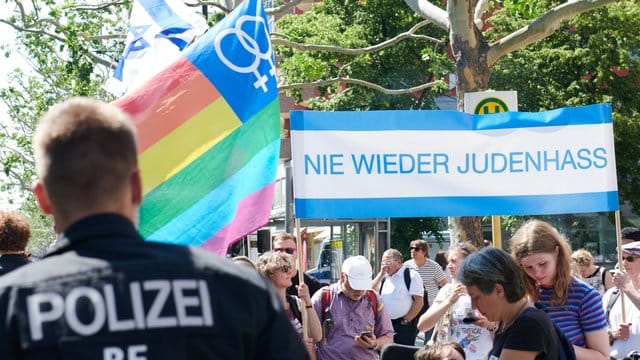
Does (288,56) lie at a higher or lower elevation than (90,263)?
higher

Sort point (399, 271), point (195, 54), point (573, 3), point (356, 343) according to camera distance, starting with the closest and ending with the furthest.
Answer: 1. point (195, 54)
2. point (356, 343)
3. point (399, 271)
4. point (573, 3)

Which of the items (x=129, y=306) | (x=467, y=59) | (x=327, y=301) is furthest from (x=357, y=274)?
(x=467, y=59)

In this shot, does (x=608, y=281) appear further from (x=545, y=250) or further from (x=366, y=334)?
(x=545, y=250)

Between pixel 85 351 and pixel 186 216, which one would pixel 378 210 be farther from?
pixel 85 351

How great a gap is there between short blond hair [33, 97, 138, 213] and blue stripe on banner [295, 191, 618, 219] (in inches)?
195

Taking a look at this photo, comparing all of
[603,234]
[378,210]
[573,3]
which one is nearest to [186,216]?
[378,210]

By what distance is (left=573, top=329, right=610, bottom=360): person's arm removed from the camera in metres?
5.26

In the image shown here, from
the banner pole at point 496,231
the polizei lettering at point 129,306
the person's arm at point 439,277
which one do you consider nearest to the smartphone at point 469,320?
the banner pole at point 496,231

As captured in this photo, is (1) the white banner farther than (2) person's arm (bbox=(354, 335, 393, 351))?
No

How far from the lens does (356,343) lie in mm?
8414

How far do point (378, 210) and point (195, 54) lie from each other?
1.86m

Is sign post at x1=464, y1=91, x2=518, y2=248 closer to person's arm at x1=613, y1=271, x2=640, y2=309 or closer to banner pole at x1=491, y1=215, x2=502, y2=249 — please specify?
banner pole at x1=491, y1=215, x2=502, y2=249

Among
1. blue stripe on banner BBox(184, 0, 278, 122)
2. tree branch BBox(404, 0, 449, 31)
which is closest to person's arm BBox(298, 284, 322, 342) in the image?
blue stripe on banner BBox(184, 0, 278, 122)

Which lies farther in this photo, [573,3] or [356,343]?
[573,3]
